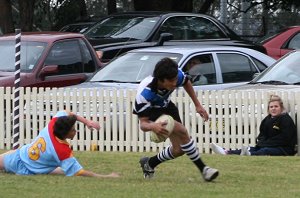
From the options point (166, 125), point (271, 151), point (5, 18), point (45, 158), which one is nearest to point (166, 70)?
point (166, 125)

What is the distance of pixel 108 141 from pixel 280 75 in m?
2.92

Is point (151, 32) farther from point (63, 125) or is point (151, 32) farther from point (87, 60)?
point (63, 125)

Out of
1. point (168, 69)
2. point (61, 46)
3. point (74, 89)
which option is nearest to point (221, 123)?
point (74, 89)

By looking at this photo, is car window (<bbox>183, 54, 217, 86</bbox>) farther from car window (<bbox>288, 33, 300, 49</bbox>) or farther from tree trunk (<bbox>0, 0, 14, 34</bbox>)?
tree trunk (<bbox>0, 0, 14, 34</bbox>)

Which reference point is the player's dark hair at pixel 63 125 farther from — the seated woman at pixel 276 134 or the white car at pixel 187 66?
the white car at pixel 187 66

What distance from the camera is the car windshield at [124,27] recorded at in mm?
20156

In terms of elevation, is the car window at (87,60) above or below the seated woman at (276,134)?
above

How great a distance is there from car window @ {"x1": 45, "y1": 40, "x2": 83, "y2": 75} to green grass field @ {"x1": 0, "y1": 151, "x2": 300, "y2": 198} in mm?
4783

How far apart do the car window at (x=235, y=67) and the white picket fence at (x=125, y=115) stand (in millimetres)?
1621

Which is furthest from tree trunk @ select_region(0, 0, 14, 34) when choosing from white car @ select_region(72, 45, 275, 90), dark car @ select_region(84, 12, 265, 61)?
white car @ select_region(72, 45, 275, 90)

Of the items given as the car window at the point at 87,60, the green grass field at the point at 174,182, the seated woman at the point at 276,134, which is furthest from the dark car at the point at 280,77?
the car window at the point at 87,60

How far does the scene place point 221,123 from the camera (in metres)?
15.2

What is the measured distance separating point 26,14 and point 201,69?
16.7 m

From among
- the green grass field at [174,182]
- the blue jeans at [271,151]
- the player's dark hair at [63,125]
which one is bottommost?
the blue jeans at [271,151]
